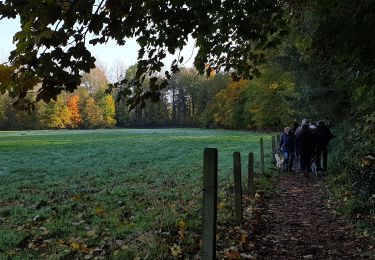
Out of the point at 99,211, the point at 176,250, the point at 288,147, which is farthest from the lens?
the point at 288,147

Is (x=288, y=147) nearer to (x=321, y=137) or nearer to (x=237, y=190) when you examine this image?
(x=321, y=137)

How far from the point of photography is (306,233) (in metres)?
7.50

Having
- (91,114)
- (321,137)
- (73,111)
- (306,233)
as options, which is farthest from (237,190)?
(91,114)

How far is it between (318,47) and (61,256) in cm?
554

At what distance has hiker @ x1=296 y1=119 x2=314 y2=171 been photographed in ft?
48.2

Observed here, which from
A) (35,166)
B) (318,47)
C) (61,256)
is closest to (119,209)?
(61,256)

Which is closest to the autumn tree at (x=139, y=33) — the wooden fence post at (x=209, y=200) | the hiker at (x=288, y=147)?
the wooden fence post at (x=209, y=200)

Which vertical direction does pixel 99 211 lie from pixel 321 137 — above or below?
below

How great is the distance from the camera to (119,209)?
389 inches

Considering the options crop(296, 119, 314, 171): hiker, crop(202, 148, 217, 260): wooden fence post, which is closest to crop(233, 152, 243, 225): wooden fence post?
crop(202, 148, 217, 260): wooden fence post

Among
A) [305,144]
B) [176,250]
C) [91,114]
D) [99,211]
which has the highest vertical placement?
[91,114]

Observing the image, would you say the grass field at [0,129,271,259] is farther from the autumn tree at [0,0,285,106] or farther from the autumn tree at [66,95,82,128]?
the autumn tree at [66,95,82,128]

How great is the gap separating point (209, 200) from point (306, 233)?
11.2ft

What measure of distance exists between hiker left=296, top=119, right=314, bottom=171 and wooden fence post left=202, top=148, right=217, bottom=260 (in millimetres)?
10473
